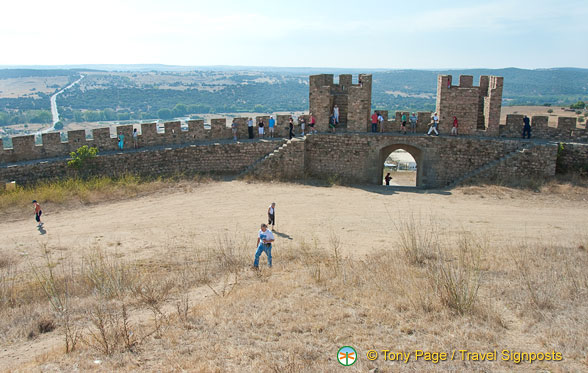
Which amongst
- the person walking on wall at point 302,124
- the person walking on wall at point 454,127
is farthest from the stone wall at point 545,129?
the person walking on wall at point 302,124

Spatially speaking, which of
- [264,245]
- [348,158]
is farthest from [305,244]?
[348,158]

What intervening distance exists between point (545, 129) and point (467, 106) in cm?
292

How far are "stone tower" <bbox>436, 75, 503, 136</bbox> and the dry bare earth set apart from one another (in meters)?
3.84

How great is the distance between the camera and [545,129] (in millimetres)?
17062

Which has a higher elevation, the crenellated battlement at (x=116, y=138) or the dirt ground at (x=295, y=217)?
the crenellated battlement at (x=116, y=138)

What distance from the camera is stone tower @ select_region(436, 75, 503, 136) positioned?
17.1m

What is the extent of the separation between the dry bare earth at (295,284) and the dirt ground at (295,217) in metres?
0.07

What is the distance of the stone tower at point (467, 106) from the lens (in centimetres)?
1708

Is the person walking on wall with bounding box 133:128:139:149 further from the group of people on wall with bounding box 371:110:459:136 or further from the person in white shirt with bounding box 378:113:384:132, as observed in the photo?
the person in white shirt with bounding box 378:113:384:132

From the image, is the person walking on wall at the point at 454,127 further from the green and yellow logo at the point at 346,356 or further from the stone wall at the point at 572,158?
the green and yellow logo at the point at 346,356

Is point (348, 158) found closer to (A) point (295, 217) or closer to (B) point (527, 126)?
(A) point (295, 217)

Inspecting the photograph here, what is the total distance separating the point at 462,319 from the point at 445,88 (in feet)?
42.3

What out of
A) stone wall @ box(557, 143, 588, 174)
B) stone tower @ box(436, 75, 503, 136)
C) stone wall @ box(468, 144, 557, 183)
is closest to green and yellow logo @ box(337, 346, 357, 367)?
stone wall @ box(468, 144, 557, 183)

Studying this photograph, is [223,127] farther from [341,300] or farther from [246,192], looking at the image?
[341,300]
